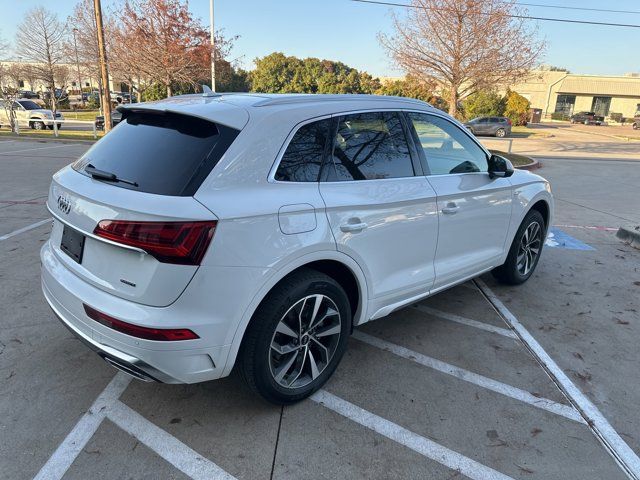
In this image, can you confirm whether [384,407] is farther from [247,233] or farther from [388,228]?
[247,233]

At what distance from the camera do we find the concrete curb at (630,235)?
255 inches

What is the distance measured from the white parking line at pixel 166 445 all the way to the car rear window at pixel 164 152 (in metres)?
1.36

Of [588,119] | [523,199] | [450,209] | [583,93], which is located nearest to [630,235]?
[523,199]

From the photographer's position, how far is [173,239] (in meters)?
2.15

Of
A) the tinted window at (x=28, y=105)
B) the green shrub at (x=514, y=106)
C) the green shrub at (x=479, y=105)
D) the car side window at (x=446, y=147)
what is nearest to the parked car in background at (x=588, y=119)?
the green shrub at (x=514, y=106)

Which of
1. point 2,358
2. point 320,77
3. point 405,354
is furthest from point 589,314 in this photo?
point 320,77

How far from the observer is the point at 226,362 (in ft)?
7.88

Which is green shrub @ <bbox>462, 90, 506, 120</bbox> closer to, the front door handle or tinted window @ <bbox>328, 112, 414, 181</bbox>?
the front door handle

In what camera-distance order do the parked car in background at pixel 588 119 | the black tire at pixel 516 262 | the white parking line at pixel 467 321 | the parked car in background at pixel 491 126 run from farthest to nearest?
the parked car in background at pixel 588 119, the parked car in background at pixel 491 126, the black tire at pixel 516 262, the white parking line at pixel 467 321

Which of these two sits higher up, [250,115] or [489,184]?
[250,115]

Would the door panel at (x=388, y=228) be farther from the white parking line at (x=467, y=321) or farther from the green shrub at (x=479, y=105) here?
the green shrub at (x=479, y=105)

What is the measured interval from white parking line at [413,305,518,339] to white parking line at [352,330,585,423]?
A: 0.74m

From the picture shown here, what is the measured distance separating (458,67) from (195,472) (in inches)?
701

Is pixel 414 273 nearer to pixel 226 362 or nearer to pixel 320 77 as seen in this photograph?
pixel 226 362
